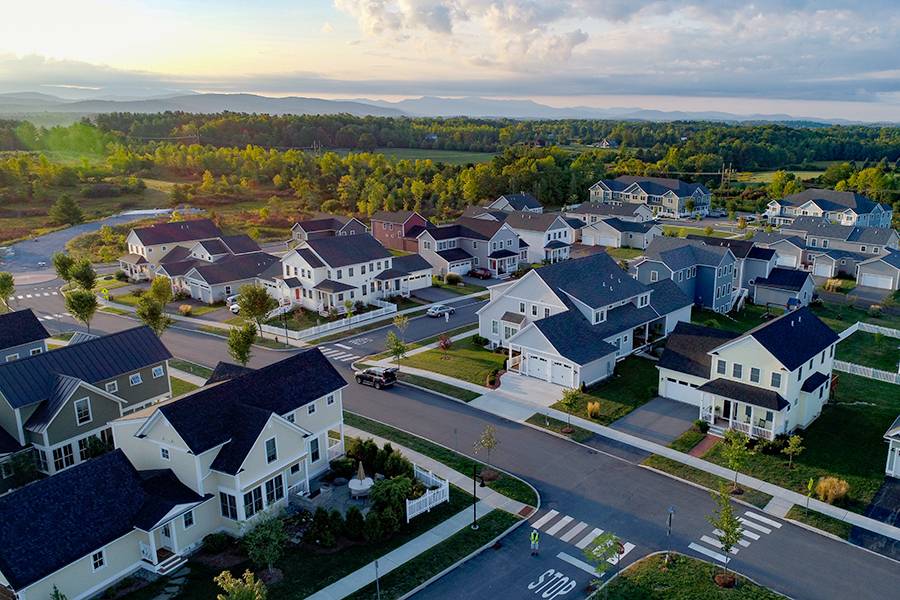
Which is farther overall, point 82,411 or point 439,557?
point 82,411

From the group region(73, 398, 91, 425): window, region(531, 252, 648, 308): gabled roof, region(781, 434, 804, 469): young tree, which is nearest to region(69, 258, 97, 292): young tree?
region(73, 398, 91, 425): window

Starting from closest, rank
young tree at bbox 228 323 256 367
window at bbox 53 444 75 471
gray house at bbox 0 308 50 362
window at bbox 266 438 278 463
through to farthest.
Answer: window at bbox 266 438 278 463, window at bbox 53 444 75 471, gray house at bbox 0 308 50 362, young tree at bbox 228 323 256 367

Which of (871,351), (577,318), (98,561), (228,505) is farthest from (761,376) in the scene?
(98,561)

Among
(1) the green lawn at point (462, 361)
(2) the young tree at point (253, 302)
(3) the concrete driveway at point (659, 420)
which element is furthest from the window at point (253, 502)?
(2) the young tree at point (253, 302)

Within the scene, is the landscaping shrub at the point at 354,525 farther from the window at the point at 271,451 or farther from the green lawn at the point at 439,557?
the window at the point at 271,451

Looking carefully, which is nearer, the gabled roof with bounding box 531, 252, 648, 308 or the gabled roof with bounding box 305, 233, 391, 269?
the gabled roof with bounding box 531, 252, 648, 308

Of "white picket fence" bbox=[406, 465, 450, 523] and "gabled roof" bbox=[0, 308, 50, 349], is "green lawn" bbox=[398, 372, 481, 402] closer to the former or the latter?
"white picket fence" bbox=[406, 465, 450, 523]

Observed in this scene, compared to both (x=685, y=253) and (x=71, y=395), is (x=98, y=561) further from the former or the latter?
(x=685, y=253)
